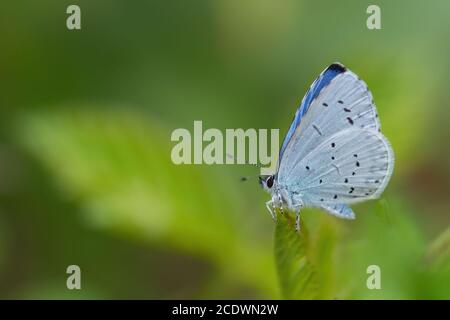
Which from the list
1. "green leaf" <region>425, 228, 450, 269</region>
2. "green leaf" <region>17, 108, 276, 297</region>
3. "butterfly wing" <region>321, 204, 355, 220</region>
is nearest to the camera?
"green leaf" <region>425, 228, 450, 269</region>

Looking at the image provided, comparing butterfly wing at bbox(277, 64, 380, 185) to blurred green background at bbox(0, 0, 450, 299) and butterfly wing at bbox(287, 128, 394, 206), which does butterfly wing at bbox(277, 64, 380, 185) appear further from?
blurred green background at bbox(0, 0, 450, 299)

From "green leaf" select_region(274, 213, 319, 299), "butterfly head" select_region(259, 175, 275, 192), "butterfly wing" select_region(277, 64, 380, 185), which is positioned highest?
"butterfly wing" select_region(277, 64, 380, 185)

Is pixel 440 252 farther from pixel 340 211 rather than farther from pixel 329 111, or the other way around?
pixel 329 111

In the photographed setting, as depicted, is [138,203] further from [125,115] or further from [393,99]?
[393,99]

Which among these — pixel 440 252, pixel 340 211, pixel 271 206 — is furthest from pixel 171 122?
pixel 440 252

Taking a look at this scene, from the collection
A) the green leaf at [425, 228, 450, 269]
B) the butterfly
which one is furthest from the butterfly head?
the green leaf at [425, 228, 450, 269]

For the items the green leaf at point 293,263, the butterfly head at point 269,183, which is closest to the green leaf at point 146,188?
the butterfly head at point 269,183
